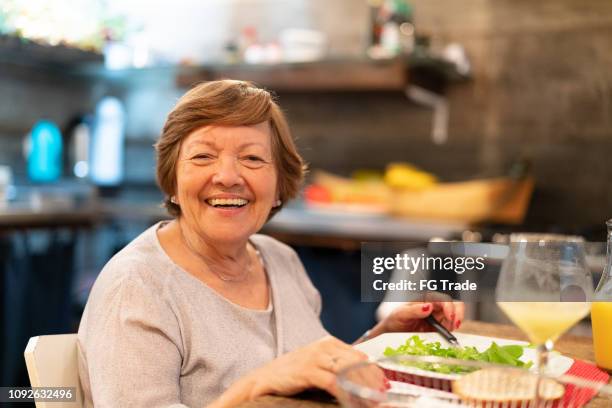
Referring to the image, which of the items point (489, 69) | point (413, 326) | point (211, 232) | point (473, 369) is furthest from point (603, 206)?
point (473, 369)

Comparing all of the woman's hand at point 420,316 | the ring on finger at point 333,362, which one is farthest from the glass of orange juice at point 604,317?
the ring on finger at point 333,362

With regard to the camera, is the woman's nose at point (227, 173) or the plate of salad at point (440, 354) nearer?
the plate of salad at point (440, 354)

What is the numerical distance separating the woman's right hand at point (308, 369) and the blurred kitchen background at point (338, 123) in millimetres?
1987

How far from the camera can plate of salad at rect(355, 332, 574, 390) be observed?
38.8 inches

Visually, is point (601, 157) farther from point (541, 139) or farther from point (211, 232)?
point (211, 232)

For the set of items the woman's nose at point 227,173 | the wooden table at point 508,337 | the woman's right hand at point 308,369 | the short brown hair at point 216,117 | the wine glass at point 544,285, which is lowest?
the wooden table at point 508,337

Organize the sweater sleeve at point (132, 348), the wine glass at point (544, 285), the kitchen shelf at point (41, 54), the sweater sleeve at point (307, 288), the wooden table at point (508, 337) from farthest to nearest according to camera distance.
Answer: the kitchen shelf at point (41, 54) → the sweater sleeve at point (307, 288) → the sweater sleeve at point (132, 348) → the wooden table at point (508, 337) → the wine glass at point (544, 285)

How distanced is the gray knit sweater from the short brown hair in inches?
6.0

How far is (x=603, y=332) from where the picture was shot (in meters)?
1.23

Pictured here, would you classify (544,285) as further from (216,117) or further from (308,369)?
(216,117)

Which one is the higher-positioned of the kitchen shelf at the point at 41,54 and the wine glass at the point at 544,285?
the kitchen shelf at the point at 41,54

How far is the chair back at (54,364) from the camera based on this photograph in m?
1.20

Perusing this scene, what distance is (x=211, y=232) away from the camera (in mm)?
1440

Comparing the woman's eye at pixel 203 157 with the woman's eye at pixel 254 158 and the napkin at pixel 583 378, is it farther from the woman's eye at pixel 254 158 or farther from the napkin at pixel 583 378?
the napkin at pixel 583 378
